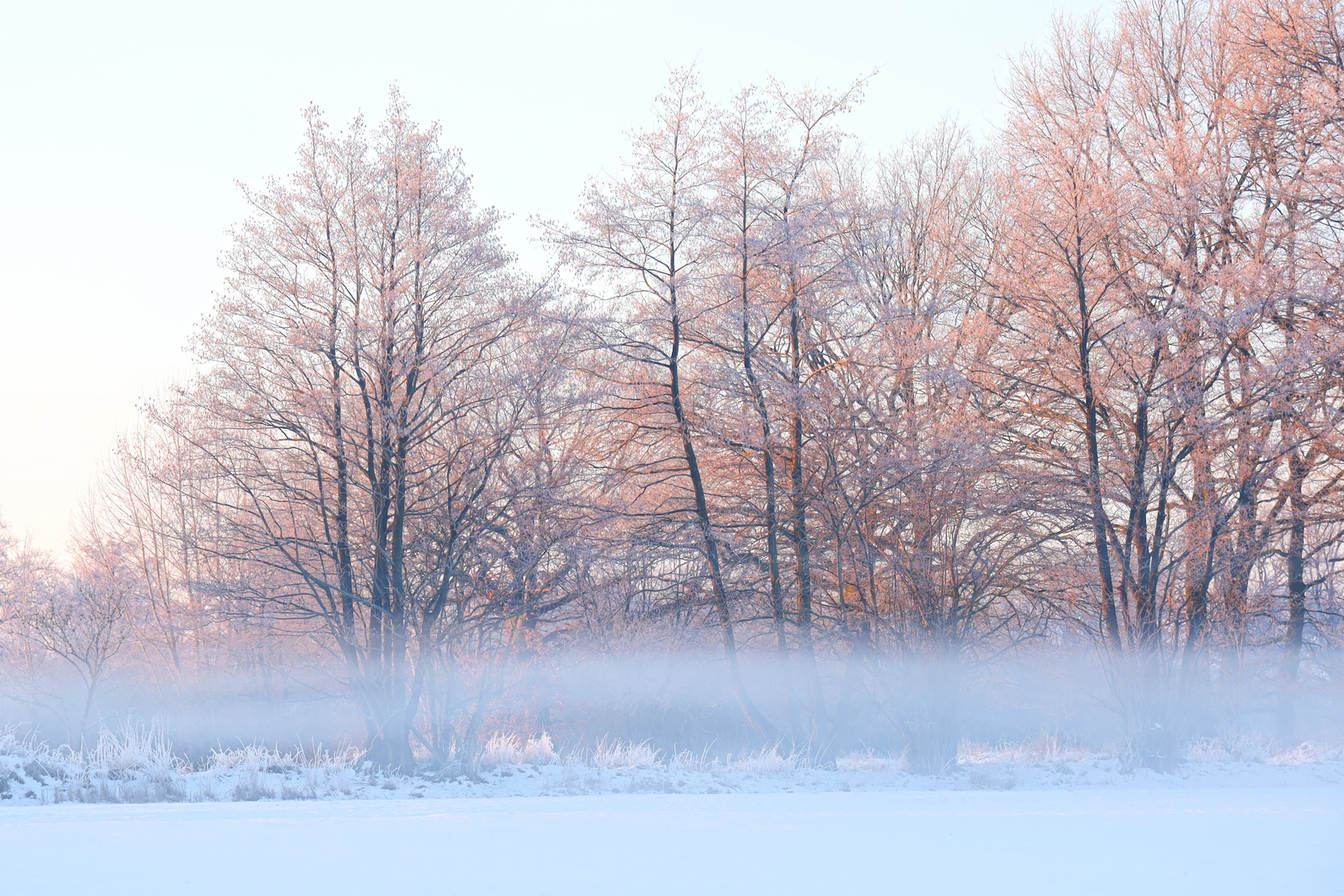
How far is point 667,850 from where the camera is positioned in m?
6.84

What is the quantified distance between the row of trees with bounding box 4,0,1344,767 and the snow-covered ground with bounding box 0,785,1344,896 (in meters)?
7.39

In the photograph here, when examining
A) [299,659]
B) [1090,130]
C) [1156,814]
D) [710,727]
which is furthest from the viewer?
[299,659]

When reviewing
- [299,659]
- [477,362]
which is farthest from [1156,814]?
[299,659]

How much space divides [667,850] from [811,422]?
11186 millimetres

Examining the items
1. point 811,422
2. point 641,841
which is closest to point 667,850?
point 641,841

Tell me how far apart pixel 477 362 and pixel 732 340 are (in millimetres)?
4393

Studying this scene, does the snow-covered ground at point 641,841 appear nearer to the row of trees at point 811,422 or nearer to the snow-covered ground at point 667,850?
the snow-covered ground at point 667,850

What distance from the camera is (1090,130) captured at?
1861cm

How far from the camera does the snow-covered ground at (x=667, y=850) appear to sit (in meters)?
6.01

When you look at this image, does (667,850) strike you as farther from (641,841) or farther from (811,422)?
(811,422)

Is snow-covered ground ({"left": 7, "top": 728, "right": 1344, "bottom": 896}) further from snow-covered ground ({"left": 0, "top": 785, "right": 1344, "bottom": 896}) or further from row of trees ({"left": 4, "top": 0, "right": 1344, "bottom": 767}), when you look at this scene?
row of trees ({"left": 4, "top": 0, "right": 1344, "bottom": 767})

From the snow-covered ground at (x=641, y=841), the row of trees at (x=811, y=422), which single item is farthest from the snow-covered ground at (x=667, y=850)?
the row of trees at (x=811, y=422)

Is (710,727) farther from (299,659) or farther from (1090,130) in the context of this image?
(1090,130)

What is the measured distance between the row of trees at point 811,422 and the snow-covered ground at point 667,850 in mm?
7392
